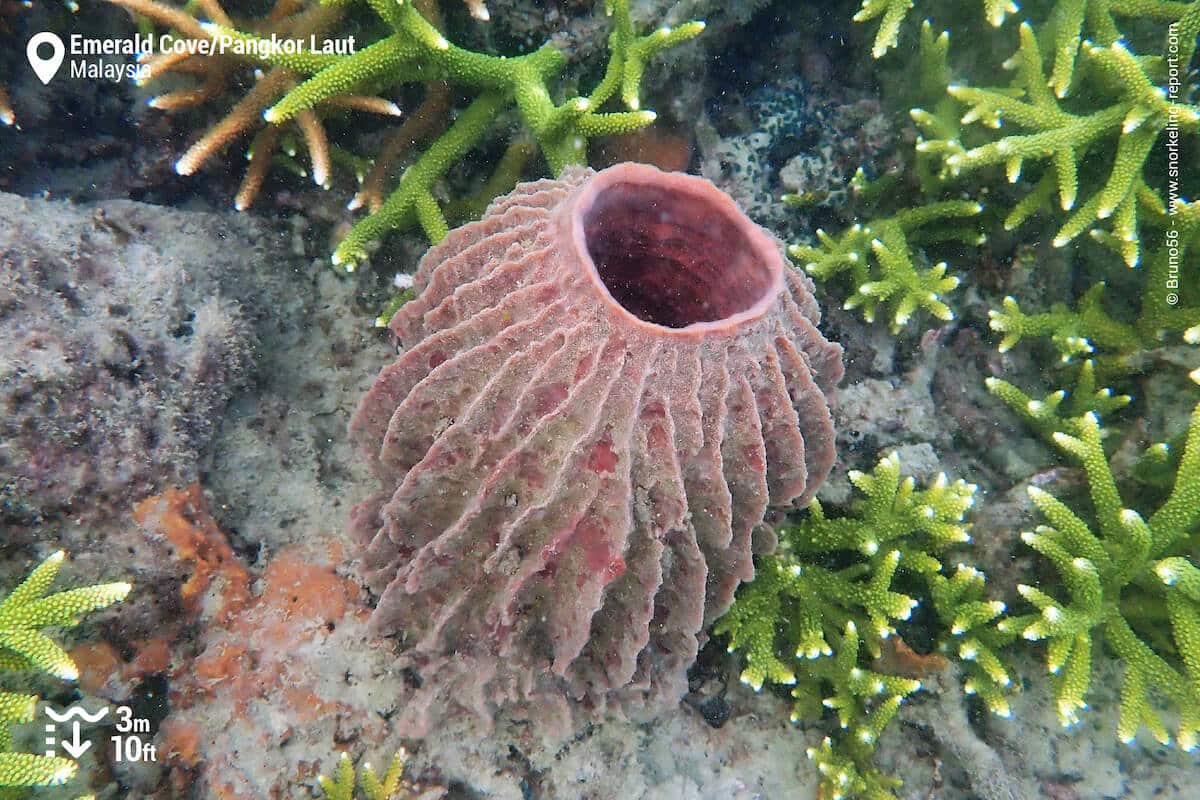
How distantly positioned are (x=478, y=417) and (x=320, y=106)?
2.42 m

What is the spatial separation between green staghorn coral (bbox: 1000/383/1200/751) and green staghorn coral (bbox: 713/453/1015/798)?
0.86ft

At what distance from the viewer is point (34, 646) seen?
2.66 m

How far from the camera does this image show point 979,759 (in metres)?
3.64

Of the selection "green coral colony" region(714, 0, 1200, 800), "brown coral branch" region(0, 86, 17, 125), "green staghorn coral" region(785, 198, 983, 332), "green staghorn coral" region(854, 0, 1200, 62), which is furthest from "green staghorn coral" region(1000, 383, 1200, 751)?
"brown coral branch" region(0, 86, 17, 125)

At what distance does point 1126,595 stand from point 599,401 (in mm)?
→ 3213

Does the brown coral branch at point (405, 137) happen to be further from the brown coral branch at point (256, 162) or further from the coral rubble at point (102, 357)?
the coral rubble at point (102, 357)

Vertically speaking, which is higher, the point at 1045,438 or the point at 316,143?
the point at 316,143

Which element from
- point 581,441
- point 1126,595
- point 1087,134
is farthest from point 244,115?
point 1126,595

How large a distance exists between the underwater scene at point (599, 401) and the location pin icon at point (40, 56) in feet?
0.07

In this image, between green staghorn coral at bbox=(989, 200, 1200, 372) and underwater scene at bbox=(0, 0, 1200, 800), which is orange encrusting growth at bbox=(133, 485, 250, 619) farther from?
green staghorn coral at bbox=(989, 200, 1200, 372)

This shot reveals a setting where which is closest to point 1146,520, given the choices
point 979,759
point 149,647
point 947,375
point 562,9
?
point 947,375

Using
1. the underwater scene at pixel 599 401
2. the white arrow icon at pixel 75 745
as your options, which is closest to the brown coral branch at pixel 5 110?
the underwater scene at pixel 599 401

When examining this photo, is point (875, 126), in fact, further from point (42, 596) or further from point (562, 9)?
point (42, 596)

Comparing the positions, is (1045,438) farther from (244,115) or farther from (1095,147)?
(244,115)
